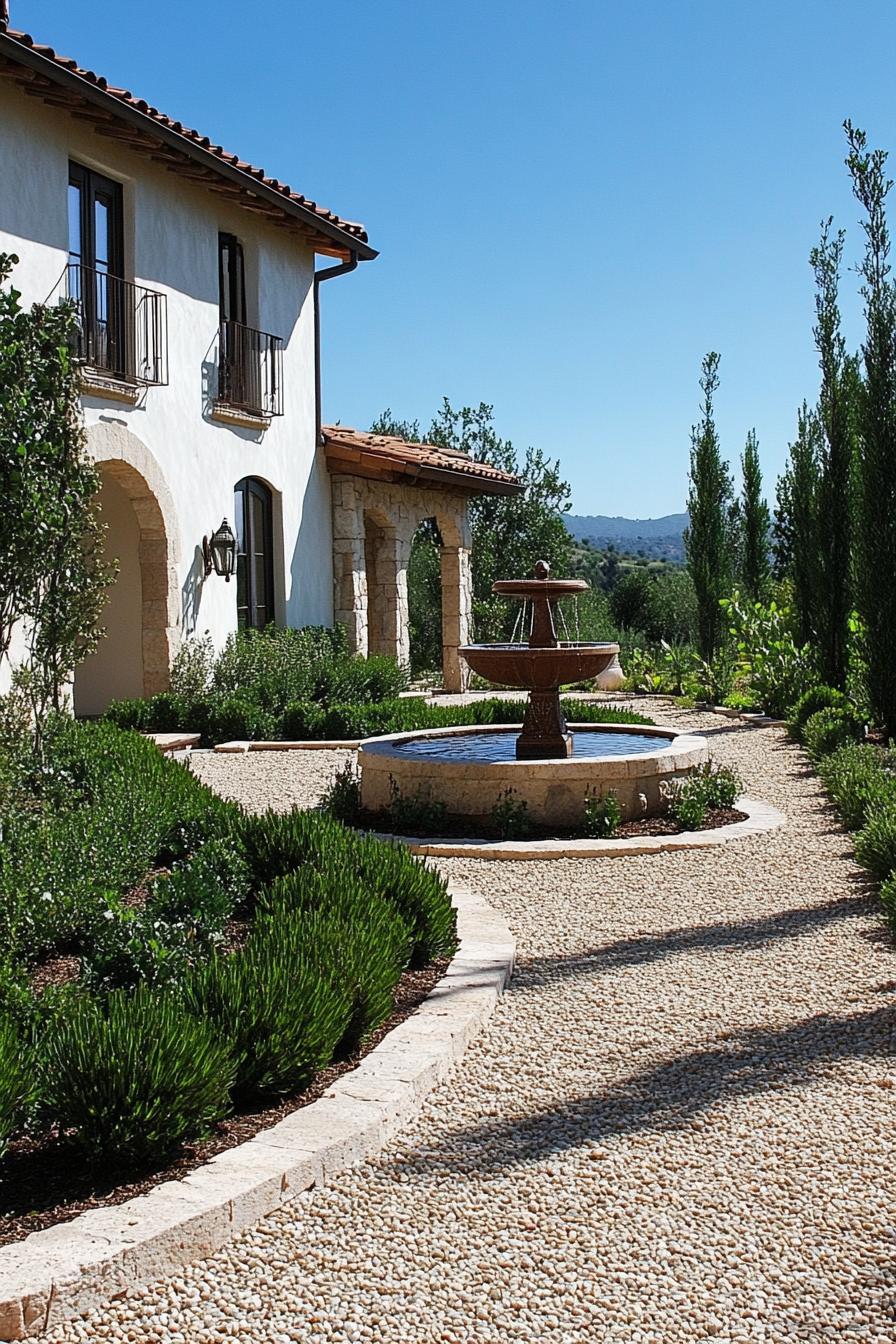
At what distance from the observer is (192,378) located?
1412 cm

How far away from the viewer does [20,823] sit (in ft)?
18.9

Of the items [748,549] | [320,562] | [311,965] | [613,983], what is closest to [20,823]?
[311,965]

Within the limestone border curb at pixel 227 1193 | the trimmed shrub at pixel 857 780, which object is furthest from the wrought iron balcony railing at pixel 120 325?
the limestone border curb at pixel 227 1193

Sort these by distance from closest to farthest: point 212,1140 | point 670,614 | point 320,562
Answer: point 212,1140 → point 320,562 → point 670,614

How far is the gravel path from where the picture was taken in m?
2.69

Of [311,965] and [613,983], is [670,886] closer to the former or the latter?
[613,983]

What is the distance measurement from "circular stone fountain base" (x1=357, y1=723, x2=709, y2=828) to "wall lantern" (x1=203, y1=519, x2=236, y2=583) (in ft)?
20.1

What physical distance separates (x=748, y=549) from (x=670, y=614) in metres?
14.9

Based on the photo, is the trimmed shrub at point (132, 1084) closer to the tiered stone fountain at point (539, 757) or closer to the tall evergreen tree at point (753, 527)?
the tiered stone fountain at point (539, 757)

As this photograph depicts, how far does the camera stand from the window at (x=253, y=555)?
50.5ft

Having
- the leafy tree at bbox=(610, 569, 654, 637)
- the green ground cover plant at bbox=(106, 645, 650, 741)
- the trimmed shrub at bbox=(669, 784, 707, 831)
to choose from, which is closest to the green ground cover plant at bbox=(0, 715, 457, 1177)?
the trimmed shrub at bbox=(669, 784, 707, 831)

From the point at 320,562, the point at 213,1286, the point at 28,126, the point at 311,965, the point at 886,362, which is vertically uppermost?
the point at 28,126

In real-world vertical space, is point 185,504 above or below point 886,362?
below

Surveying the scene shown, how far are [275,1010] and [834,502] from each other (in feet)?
40.0
